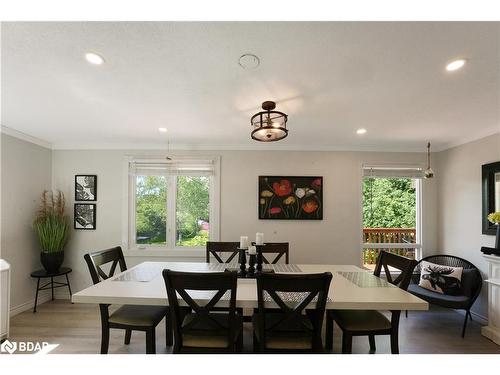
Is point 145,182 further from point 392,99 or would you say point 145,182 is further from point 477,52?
point 477,52

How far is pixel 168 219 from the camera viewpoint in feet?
12.3

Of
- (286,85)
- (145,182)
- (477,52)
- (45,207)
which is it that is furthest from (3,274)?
(477,52)

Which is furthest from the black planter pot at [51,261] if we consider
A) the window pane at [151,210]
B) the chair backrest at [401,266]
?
the chair backrest at [401,266]

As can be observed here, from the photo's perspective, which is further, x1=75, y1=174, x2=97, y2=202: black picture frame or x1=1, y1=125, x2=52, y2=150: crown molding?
x1=75, y1=174, x2=97, y2=202: black picture frame

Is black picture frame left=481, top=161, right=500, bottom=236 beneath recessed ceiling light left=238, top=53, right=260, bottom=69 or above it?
beneath

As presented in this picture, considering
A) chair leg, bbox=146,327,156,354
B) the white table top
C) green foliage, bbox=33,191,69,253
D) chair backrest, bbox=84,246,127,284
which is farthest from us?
green foliage, bbox=33,191,69,253

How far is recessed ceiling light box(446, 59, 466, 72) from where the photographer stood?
1.51 meters

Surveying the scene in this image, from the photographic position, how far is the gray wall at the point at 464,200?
2988 mm

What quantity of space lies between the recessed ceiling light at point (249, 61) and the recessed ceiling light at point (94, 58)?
85 cm

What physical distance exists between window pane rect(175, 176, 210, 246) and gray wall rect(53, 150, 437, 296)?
285mm

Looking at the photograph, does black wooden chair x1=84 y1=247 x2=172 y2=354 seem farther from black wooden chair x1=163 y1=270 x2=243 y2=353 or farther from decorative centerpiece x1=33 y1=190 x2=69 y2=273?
decorative centerpiece x1=33 y1=190 x2=69 y2=273

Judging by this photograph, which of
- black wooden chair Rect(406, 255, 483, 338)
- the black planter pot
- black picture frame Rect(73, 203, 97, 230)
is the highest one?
black picture frame Rect(73, 203, 97, 230)

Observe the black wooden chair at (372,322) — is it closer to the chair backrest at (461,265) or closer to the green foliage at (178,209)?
the chair backrest at (461,265)

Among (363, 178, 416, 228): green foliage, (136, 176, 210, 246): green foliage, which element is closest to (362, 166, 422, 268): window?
(363, 178, 416, 228): green foliage
